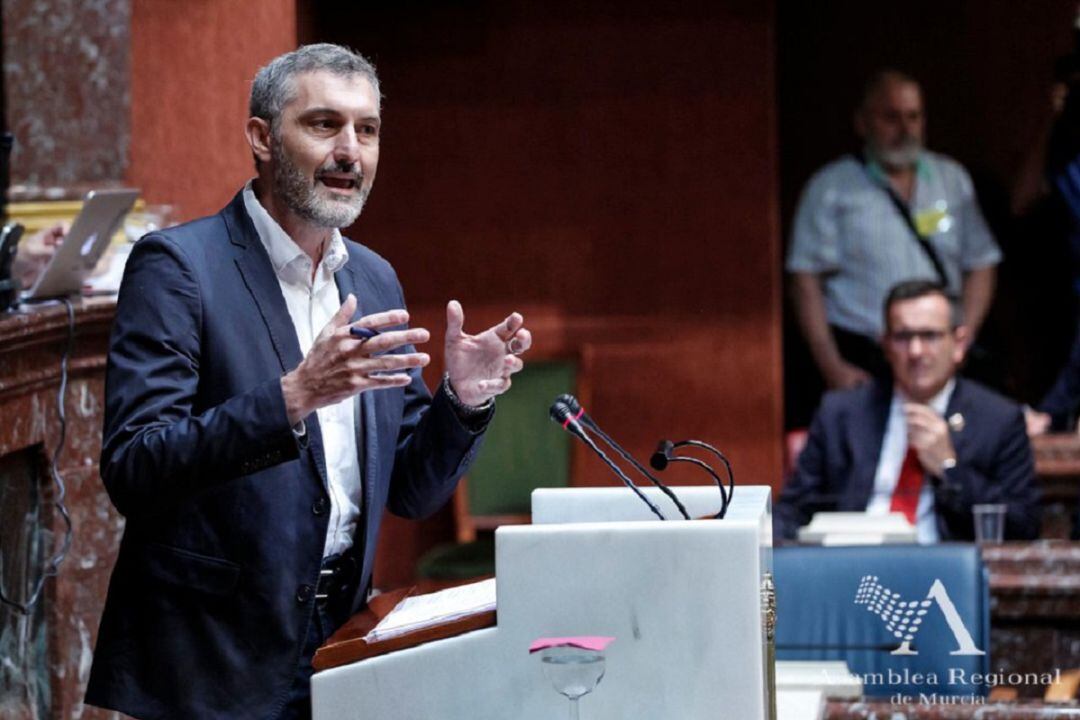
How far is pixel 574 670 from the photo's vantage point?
5.98ft

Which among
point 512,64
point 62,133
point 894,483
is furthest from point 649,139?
point 62,133

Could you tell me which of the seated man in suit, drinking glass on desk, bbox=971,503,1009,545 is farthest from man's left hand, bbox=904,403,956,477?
drinking glass on desk, bbox=971,503,1009,545

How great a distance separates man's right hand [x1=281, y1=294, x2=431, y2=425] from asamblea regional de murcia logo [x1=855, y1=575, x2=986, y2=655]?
55.9 inches

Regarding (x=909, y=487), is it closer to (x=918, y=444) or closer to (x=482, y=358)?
(x=918, y=444)

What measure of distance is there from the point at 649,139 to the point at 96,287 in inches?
113

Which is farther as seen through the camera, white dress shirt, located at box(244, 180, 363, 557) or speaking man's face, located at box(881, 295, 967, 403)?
speaking man's face, located at box(881, 295, 967, 403)

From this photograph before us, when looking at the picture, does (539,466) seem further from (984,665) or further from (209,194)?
(984,665)

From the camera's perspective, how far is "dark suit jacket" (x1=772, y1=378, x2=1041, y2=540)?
14.6ft

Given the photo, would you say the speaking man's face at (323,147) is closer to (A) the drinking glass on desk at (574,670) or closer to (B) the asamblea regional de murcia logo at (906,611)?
(A) the drinking glass on desk at (574,670)

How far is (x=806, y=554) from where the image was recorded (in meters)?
3.22

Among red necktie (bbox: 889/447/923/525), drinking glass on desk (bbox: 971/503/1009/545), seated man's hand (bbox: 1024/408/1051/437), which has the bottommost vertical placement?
seated man's hand (bbox: 1024/408/1051/437)

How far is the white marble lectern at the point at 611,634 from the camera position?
1.85 m

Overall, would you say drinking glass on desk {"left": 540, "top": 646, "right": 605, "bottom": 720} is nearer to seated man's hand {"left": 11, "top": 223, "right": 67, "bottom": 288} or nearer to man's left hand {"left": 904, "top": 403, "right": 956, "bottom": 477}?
seated man's hand {"left": 11, "top": 223, "right": 67, "bottom": 288}

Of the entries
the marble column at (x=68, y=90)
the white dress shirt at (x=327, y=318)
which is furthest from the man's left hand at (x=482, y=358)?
the marble column at (x=68, y=90)
